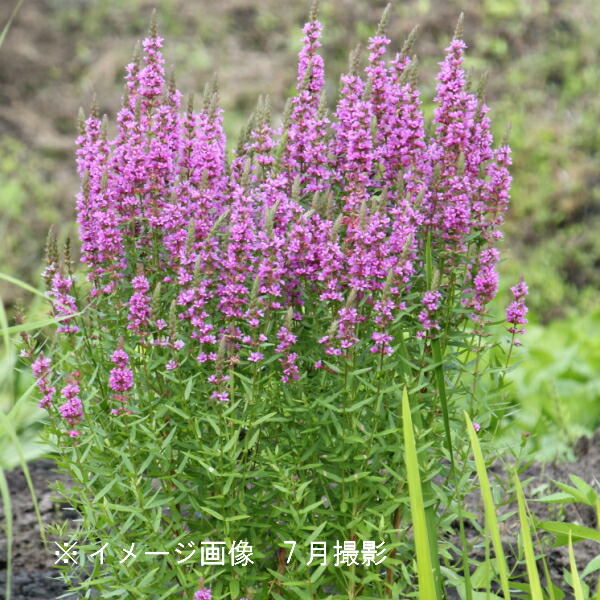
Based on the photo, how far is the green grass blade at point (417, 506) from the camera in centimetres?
215

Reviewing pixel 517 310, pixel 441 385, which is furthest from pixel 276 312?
pixel 517 310

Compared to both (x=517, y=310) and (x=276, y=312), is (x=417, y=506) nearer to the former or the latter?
(x=276, y=312)

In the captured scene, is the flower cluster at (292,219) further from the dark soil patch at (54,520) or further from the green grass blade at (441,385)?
the dark soil patch at (54,520)

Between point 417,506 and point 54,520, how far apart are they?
2.46 m

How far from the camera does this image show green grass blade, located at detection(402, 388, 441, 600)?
2148 mm

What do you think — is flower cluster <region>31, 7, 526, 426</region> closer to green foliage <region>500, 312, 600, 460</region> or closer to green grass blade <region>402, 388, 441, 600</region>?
green grass blade <region>402, 388, 441, 600</region>

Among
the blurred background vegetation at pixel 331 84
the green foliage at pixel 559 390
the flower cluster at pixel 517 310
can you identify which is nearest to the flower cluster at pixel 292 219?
the flower cluster at pixel 517 310

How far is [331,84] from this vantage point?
851 cm

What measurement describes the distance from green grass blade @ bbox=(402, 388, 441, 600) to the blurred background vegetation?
3516mm

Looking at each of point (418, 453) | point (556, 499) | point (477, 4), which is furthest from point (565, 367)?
point (477, 4)

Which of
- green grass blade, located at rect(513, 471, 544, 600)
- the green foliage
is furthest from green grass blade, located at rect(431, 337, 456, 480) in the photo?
the green foliage

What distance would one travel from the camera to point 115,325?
8.63 feet

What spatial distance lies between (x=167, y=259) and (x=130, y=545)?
840mm

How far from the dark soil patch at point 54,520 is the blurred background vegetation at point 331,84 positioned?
4.37ft
